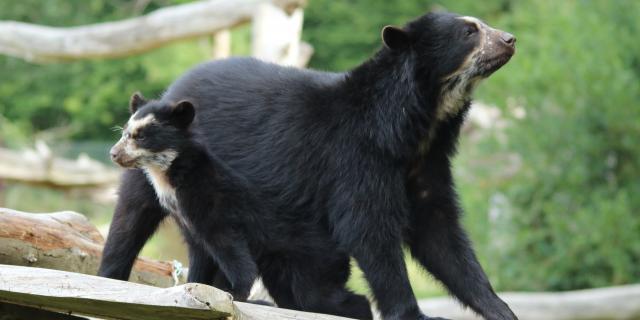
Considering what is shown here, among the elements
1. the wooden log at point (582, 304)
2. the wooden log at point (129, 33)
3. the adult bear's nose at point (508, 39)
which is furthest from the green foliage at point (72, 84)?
the adult bear's nose at point (508, 39)

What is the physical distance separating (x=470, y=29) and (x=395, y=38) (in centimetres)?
37

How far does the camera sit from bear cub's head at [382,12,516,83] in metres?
5.01

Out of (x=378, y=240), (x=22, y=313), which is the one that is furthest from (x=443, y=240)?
(x=22, y=313)

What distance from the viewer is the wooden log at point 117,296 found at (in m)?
3.46

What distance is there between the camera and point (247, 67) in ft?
17.2

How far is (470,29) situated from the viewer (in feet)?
16.7

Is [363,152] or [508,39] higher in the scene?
[508,39]

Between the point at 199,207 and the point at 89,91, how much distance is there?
1813cm

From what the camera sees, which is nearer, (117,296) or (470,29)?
(117,296)

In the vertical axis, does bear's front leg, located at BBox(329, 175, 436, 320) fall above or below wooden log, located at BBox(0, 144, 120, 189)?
above

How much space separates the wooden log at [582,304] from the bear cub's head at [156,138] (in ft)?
24.3

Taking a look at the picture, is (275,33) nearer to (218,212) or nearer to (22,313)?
(218,212)

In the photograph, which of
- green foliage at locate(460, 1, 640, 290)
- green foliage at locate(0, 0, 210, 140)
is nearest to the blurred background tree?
green foliage at locate(460, 1, 640, 290)

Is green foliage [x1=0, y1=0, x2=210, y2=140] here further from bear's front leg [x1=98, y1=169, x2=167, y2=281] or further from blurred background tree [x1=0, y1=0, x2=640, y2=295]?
bear's front leg [x1=98, y1=169, x2=167, y2=281]
